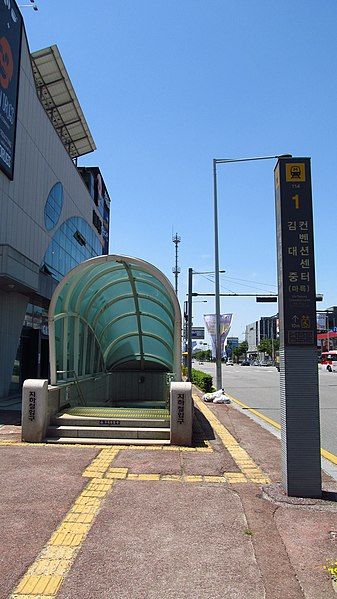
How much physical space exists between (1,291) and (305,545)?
12.9 metres

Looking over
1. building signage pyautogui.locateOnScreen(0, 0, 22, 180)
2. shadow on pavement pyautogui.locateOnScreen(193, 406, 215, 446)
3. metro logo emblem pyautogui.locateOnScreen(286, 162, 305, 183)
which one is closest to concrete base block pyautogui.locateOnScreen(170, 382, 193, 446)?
shadow on pavement pyautogui.locateOnScreen(193, 406, 215, 446)

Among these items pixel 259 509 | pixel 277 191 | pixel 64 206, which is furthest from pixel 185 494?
pixel 64 206

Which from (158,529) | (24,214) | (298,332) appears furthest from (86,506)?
(24,214)

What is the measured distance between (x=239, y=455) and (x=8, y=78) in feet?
43.3

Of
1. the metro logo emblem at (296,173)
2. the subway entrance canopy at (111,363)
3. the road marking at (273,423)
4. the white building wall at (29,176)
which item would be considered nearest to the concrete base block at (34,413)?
the subway entrance canopy at (111,363)

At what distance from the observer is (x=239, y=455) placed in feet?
25.6

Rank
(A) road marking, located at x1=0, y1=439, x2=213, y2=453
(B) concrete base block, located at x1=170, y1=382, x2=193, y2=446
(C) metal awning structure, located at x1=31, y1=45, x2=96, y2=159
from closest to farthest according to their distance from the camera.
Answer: (A) road marking, located at x1=0, y1=439, x2=213, y2=453
(B) concrete base block, located at x1=170, y1=382, x2=193, y2=446
(C) metal awning structure, located at x1=31, y1=45, x2=96, y2=159

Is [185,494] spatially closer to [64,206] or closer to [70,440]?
[70,440]

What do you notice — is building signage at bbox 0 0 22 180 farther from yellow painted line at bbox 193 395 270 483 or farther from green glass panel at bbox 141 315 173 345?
yellow painted line at bbox 193 395 270 483

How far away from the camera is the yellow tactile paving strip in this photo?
3.44 metres

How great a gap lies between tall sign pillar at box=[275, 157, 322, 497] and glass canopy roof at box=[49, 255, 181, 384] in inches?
166

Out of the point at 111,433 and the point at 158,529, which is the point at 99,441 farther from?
the point at 158,529

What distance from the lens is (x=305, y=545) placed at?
419cm

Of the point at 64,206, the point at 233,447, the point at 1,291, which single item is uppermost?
the point at 64,206
